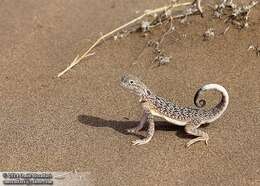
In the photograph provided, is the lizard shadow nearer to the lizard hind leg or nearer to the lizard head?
the lizard hind leg

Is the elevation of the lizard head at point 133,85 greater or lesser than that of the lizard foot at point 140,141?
greater

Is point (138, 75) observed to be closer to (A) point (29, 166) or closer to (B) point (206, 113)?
(B) point (206, 113)

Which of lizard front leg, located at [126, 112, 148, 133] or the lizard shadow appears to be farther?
the lizard shadow

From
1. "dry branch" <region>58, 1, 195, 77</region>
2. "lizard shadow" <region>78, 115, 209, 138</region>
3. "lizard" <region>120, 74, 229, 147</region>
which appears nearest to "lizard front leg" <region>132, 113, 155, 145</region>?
"lizard" <region>120, 74, 229, 147</region>

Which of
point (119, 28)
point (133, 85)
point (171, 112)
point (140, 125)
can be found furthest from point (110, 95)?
point (119, 28)

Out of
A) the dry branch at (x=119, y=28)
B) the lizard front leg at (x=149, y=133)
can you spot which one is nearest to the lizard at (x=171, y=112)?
the lizard front leg at (x=149, y=133)

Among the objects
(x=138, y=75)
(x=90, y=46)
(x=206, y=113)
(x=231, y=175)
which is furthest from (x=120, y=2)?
(x=231, y=175)

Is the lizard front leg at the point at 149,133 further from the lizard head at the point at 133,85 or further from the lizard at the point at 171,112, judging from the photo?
the lizard head at the point at 133,85

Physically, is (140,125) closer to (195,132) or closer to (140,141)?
(140,141)
